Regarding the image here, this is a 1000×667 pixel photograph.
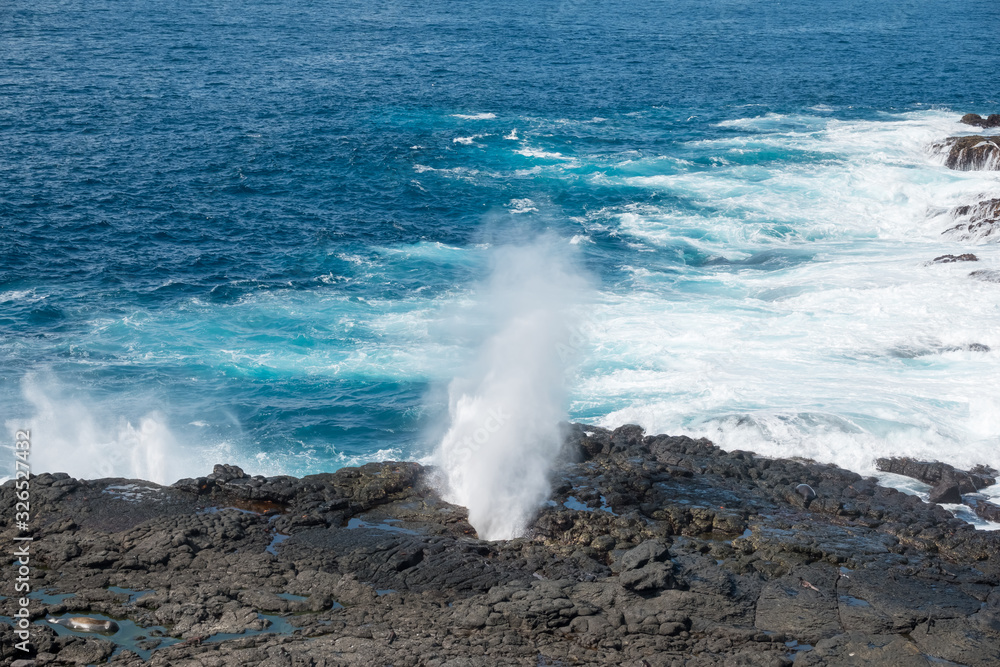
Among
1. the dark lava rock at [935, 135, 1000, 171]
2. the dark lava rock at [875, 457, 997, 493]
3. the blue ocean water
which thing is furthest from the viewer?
the dark lava rock at [935, 135, 1000, 171]

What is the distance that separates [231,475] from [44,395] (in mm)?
11054

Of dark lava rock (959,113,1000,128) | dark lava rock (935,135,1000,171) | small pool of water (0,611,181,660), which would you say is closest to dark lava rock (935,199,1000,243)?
dark lava rock (935,135,1000,171)

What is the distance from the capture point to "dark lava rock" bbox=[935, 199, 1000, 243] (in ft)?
148

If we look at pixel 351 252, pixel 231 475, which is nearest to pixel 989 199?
pixel 351 252

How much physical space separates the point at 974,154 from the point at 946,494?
1447 inches

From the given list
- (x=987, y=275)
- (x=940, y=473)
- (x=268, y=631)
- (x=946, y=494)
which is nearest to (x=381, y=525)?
(x=268, y=631)

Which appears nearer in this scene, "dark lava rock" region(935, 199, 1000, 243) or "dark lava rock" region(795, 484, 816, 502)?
"dark lava rock" region(795, 484, 816, 502)

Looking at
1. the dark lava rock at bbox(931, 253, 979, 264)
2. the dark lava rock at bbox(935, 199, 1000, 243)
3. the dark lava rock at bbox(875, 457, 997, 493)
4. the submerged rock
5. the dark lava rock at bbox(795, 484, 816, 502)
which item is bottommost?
the dark lava rock at bbox(875, 457, 997, 493)

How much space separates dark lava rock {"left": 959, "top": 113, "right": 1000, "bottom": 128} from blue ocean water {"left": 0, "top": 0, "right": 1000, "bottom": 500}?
2.40m

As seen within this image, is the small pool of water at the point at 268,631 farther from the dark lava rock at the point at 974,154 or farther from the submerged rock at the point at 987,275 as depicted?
the dark lava rock at the point at 974,154

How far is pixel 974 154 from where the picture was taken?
5391 centimetres

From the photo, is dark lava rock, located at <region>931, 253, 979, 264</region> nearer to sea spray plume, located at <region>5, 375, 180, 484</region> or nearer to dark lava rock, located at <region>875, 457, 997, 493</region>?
dark lava rock, located at <region>875, 457, 997, 493</region>

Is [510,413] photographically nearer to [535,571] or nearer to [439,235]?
[535,571]

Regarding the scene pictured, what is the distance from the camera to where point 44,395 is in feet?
104
